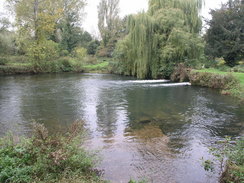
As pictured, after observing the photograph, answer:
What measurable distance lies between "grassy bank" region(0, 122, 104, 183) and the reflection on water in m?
0.86

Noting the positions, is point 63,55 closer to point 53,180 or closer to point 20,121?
point 20,121

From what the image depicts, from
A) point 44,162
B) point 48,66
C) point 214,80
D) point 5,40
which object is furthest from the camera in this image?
point 48,66

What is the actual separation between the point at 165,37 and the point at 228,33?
595 cm

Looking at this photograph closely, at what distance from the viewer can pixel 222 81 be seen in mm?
16828

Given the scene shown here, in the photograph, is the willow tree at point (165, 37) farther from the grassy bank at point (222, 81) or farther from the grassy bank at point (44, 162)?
the grassy bank at point (44, 162)

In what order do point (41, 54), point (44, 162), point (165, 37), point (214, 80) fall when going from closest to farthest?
point (44, 162) → point (214, 80) → point (165, 37) → point (41, 54)

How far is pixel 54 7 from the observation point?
3453 cm

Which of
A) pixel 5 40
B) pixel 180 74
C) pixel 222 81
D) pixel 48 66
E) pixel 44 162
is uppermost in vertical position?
pixel 5 40

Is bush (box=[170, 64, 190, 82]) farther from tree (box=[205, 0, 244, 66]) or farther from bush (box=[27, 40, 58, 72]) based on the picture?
bush (box=[27, 40, 58, 72])

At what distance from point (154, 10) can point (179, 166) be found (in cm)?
2228

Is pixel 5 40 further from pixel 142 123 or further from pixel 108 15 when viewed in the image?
pixel 142 123

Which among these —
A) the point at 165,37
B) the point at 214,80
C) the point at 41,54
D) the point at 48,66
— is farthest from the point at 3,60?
the point at 214,80

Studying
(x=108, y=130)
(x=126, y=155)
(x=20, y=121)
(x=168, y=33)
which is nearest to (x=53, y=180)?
(x=126, y=155)

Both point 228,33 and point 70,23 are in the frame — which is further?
point 70,23
